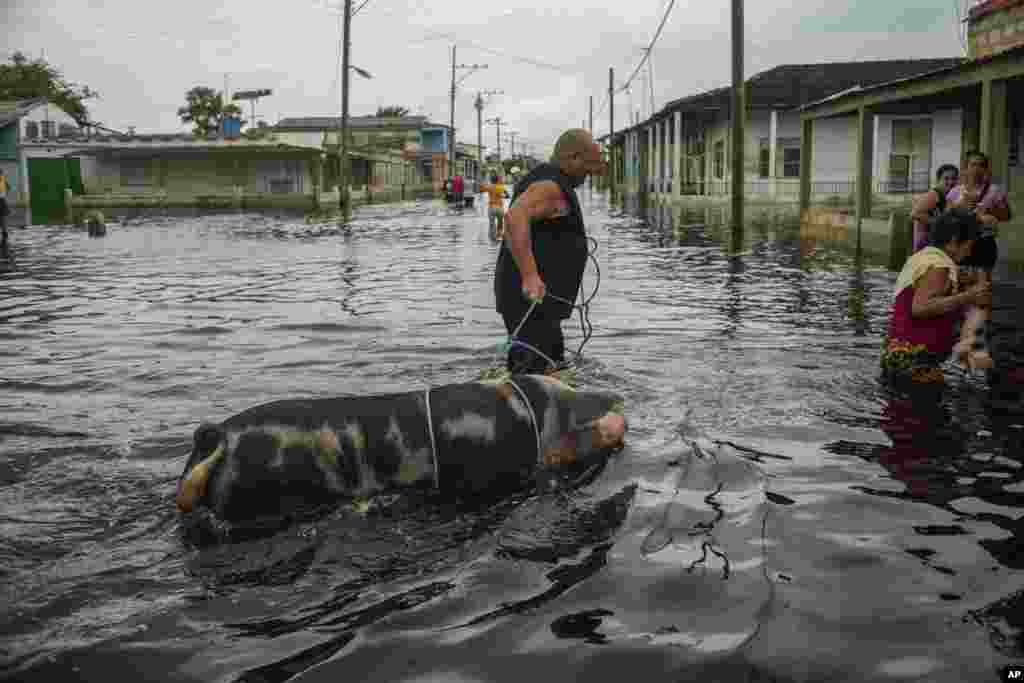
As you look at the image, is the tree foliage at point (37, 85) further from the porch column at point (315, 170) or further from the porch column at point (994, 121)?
the porch column at point (994, 121)

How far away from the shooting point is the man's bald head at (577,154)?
226 inches

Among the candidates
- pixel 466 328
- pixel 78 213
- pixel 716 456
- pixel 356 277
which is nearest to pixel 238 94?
pixel 78 213

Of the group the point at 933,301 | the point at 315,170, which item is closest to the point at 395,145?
the point at 315,170

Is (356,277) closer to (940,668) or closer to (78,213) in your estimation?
(940,668)

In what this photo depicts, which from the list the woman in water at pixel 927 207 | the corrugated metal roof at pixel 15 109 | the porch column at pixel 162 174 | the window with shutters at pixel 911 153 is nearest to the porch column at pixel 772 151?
the window with shutters at pixel 911 153

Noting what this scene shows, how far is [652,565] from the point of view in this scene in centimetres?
394

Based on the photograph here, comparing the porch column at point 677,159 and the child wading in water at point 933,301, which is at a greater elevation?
the porch column at point 677,159

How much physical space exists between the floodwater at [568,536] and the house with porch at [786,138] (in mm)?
25987

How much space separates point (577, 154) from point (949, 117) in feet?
101

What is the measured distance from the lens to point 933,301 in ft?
21.0

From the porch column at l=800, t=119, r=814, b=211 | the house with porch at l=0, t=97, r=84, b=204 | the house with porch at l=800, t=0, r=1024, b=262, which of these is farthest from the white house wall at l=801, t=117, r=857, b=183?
the house with porch at l=0, t=97, r=84, b=204

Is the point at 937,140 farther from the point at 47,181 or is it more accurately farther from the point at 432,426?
the point at 47,181

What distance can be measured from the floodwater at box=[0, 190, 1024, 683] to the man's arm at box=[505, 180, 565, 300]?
44.7 inches

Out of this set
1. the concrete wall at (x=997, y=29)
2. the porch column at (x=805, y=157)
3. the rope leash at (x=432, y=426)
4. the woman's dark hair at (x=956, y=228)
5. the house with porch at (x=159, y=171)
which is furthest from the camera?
the house with porch at (x=159, y=171)
